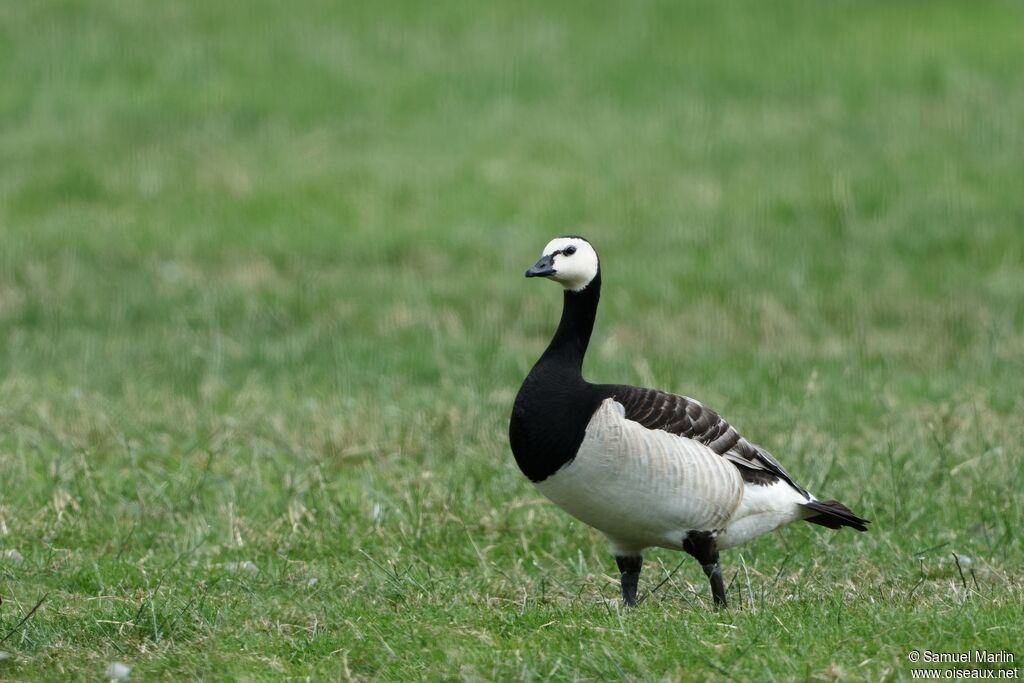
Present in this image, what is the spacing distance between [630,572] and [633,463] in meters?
0.73

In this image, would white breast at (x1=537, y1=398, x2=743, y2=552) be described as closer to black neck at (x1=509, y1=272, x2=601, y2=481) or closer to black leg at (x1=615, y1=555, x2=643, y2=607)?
black neck at (x1=509, y1=272, x2=601, y2=481)

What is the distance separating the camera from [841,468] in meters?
9.07

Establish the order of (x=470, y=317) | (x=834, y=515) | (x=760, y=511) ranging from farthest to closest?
(x=470, y=317) < (x=834, y=515) < (x=760, y=511)

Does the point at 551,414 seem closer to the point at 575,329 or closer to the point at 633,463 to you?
the point at 633,463

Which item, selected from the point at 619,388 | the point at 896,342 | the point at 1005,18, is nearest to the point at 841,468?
the point at 619,388

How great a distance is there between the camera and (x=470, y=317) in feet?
45.0

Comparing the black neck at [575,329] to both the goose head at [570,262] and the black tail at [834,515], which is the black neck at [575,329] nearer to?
the goose head at [570,262]

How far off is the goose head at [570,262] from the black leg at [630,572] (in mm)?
1274

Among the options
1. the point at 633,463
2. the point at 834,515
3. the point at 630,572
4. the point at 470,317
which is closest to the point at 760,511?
the point at 834,515

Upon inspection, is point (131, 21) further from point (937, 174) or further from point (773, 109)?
point (937, 174)

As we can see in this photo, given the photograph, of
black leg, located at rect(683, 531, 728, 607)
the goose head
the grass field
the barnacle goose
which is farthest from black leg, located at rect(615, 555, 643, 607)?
the goose head

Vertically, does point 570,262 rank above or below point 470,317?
above

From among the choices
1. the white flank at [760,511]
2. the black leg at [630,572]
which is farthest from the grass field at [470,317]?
the white flank at [760,511]

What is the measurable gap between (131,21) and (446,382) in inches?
470
